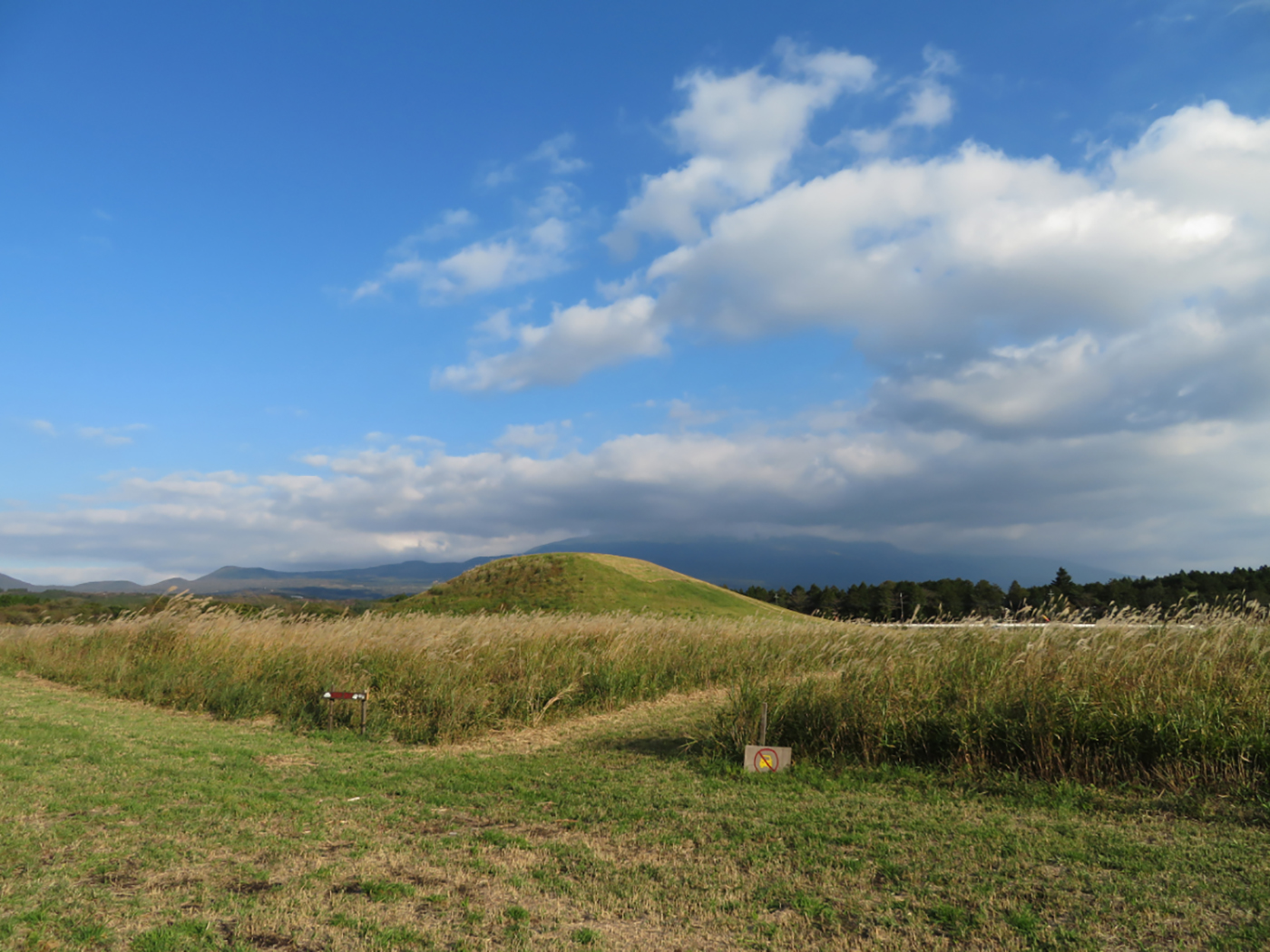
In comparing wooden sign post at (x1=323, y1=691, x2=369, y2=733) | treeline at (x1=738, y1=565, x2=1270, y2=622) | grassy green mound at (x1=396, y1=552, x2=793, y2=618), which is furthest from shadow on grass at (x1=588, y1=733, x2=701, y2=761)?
grassy green mound at (x1=396, y1=552, x2=793, y2=618)

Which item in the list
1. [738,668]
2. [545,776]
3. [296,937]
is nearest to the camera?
[296,937]

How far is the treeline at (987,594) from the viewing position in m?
35.5

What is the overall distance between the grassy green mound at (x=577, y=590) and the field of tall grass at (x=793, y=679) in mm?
22269

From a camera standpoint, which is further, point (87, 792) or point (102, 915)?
point (87, 792)

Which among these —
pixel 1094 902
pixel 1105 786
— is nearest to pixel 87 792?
pixel 1094 902

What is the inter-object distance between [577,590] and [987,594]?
2452 cm

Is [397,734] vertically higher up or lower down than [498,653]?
lower down

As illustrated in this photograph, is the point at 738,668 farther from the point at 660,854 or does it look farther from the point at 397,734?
the point at 660,854

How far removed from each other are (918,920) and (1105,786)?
390cm

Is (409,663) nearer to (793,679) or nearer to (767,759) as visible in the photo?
(793,679)

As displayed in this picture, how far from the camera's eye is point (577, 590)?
1651 inches

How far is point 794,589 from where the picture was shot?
5497 centimetres

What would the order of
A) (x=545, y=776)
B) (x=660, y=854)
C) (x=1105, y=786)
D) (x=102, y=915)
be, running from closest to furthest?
(x=102, y=915) → (x=660, y=854) → (x=1105, y=786) → (x=545, y=776)

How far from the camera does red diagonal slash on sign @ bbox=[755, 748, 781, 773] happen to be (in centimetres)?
780
